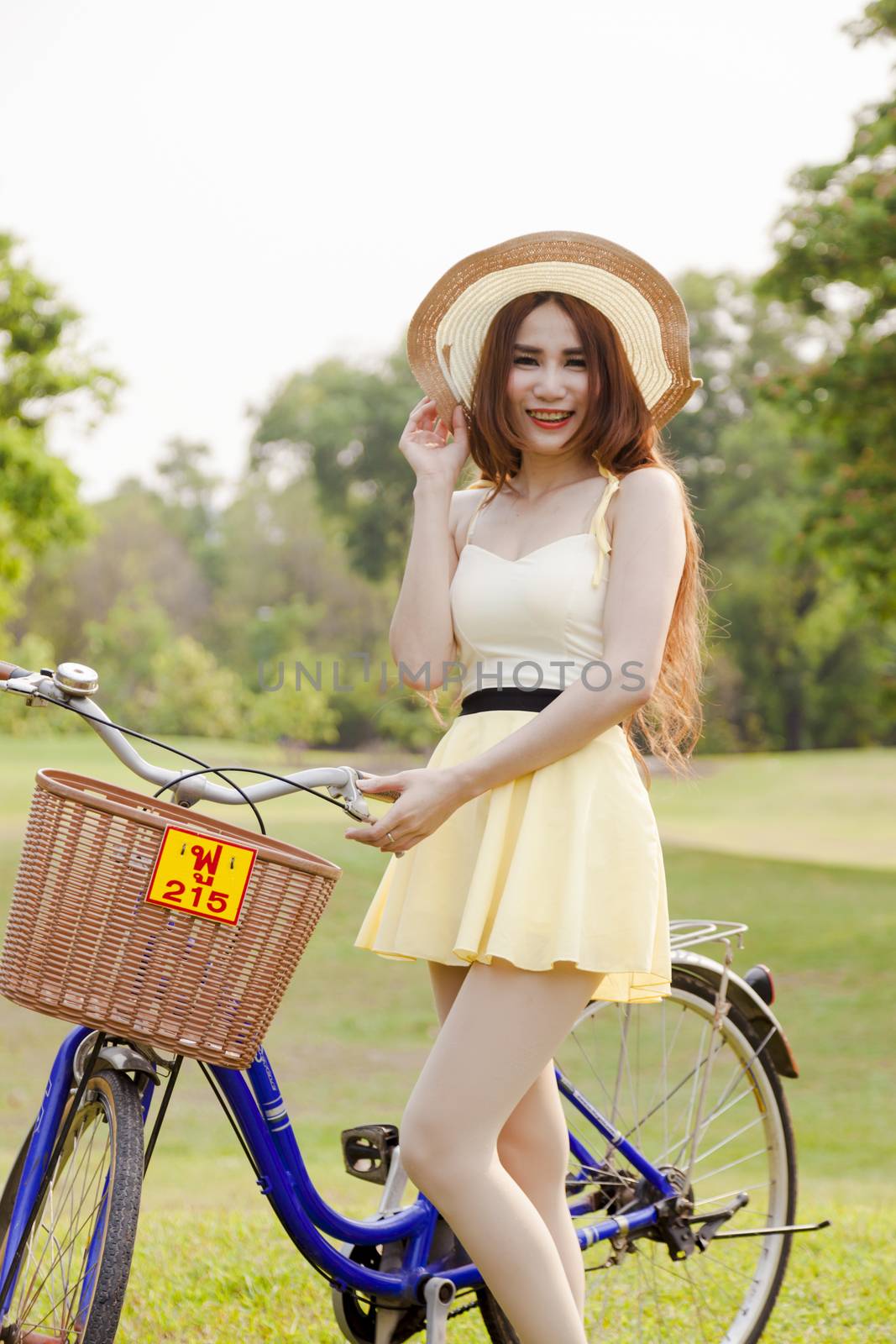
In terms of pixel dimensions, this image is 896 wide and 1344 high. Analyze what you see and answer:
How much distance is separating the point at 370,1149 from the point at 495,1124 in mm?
510

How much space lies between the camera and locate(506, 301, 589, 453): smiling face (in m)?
2.19

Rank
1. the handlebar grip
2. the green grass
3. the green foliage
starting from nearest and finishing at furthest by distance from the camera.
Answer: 1. the handlebar grip
2. the green grass
3. the green foliage

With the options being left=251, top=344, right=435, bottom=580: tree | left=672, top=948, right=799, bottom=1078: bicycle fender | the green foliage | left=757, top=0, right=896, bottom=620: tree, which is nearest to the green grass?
left=672, top=948, right=799, bottom=1078: bicycle fender

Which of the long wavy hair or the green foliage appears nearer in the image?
the long wavy hair

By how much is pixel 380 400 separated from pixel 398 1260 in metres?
36.7

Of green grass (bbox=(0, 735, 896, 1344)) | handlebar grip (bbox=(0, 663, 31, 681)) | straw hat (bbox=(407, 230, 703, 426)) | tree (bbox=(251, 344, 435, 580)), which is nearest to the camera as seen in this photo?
handlebar grip (bbox=(0, 663, 31, 681))

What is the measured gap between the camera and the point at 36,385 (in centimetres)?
1588

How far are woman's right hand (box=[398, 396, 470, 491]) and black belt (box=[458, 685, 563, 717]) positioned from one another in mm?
331

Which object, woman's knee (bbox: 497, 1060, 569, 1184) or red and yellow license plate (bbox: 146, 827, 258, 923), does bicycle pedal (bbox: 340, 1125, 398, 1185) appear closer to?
woman's knee (bbox: 497, 1060, 569, 1184)

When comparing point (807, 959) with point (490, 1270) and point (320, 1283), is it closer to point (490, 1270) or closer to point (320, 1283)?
point (320, 1283)

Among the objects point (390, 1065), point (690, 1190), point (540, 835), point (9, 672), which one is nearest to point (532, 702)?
point (540, 835)

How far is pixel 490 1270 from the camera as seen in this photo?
203 cm

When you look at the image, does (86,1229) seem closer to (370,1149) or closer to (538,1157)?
(370,1149)

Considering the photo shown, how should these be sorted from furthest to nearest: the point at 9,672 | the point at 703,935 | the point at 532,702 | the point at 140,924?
the point at 703,935
the point at 532,702
the point at 9,672
the point at 140,924
